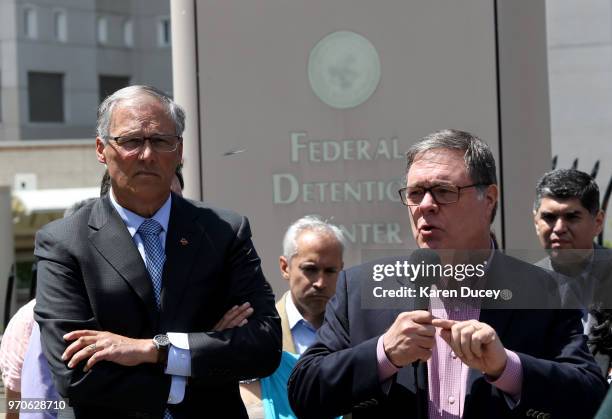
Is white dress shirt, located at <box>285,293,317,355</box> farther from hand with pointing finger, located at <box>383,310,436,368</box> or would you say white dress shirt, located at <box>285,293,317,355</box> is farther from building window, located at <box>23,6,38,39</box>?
building window, located at <box>23,6,38,39</box>

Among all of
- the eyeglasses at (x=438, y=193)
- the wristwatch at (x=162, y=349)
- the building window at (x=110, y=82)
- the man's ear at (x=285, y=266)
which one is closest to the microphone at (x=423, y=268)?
the eyeglasses at (x=438, y=193)

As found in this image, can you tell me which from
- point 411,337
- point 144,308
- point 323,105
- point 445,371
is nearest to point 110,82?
point 323,105

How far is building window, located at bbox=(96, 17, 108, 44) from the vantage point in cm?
3231

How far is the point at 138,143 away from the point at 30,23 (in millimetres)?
27969

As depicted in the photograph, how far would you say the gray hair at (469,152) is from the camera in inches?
121

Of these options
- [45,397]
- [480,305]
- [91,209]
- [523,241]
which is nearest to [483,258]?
[480,305]

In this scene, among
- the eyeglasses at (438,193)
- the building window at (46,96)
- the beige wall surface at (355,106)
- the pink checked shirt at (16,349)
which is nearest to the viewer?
the eyeglasses at (438,193)

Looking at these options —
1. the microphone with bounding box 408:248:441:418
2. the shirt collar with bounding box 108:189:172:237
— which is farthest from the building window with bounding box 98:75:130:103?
the microphone with bounding box 408:248:441:418

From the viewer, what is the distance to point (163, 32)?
33156 mm

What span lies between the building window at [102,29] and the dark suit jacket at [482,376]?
30.3 metres

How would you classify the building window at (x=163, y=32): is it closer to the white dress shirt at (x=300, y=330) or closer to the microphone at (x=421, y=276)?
the white dress shirt at (x=300, y=330)

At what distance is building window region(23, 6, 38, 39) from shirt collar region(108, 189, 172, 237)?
91.3ft

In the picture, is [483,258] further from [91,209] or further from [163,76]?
[163,76]

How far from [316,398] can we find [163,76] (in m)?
30.6
